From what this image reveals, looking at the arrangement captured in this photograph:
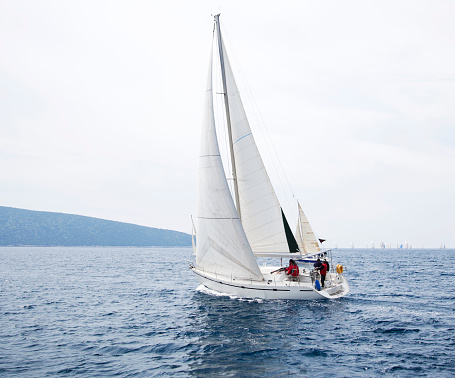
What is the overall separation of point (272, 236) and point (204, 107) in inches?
342

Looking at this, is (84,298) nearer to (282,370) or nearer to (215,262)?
(215,262)

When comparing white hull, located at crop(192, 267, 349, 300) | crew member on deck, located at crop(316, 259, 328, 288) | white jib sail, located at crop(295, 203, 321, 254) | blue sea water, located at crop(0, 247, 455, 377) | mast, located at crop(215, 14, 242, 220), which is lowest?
blue sea water, located at crop(0, 247, 455, 377)

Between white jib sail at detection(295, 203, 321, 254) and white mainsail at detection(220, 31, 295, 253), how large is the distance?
1947cm

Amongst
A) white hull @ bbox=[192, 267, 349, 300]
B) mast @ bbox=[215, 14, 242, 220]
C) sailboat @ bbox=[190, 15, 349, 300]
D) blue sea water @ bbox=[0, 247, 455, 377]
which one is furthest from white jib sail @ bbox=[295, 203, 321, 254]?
mast @ bbox=[215, 14, 242, 220]

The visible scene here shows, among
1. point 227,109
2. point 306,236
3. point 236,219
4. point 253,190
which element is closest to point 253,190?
point 253,190

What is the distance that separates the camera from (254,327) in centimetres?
1590

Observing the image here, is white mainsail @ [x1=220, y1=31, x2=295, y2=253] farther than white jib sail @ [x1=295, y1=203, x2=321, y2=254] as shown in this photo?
No

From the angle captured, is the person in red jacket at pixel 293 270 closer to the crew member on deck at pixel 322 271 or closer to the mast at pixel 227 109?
the crew member on deck at pixel 322 271

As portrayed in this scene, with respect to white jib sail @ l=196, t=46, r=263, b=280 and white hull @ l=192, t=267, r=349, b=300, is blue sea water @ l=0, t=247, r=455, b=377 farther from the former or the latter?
white jib sail @ l=196, t=46, r=263, b=280

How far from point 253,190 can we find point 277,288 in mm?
5800

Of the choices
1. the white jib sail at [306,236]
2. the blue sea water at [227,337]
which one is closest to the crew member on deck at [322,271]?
the blue sea water at [227,337]

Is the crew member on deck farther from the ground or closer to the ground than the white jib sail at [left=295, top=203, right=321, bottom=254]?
closer to the ground

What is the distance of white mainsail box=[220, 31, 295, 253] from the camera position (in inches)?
867

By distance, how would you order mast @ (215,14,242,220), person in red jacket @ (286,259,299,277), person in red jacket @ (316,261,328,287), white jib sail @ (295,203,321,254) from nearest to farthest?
person in red jacket @ (316,261,328,287) → person in red jacket @ (286,259,299,277) → mast @ (215,14,242,220) → white jib sail @ (295,203,321,254)
